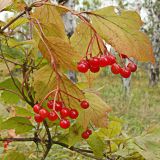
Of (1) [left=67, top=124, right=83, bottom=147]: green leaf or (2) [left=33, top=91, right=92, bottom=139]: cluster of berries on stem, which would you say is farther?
(1) [left=67, top=124, right=83, bottom=147]: green leaf

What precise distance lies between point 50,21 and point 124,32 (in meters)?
0.19

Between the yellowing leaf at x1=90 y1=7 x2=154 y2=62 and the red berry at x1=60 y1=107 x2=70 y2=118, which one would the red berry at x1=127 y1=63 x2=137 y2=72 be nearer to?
the yellowing leaf at x1=90 y1=7 x2=154 y2=62

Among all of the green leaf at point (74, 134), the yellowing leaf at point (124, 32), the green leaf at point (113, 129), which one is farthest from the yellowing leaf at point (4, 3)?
the green leaf at point (113, 129)

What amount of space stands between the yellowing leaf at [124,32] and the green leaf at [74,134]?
0.34 metres

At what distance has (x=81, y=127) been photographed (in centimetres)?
106

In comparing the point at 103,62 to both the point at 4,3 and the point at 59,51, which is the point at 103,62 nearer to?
the point at 59,51

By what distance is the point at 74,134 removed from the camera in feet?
3.47

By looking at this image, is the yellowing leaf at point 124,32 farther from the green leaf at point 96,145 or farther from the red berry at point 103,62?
the green leaf at point 96,145

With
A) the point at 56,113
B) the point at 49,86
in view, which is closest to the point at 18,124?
the point at 49,86

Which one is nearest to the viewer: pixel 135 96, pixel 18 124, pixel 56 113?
pixel 56 113

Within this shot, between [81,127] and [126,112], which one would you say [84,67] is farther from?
[126,112]

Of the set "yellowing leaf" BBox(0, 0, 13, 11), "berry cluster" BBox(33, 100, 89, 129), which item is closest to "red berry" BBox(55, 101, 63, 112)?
"berry cluster" BBox(33, 100, 89, 129)

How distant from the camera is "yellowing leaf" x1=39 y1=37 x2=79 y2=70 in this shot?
774 millimetres

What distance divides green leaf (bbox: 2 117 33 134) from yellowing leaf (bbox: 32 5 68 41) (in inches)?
14.2
